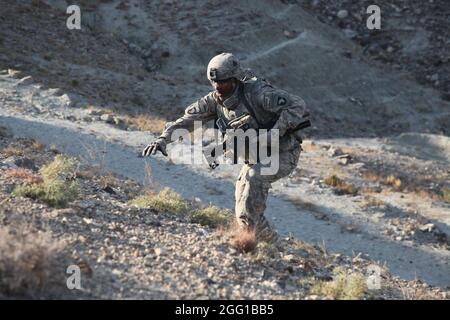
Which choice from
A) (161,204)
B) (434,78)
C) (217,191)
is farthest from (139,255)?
(434,78)

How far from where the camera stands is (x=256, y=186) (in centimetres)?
798

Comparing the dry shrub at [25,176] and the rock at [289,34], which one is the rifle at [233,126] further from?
the rock at [289,34]

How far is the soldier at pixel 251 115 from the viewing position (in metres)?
7.68

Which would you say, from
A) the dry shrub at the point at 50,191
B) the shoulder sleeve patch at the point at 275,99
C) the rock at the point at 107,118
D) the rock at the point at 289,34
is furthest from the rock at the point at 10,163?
the rock at the point at 289,34

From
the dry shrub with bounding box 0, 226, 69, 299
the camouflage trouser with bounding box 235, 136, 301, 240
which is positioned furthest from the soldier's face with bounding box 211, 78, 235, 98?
the dry shrub with bounding box 0, 226, 69, 299

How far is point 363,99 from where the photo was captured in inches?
1223

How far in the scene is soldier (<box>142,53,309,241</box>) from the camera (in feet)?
25.2

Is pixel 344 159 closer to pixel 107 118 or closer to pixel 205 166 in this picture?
pixel 205 166

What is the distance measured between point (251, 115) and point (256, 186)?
0.81 metres

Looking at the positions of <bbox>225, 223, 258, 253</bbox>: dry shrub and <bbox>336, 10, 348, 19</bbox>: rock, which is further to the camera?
<bbox>336, 10, 348, 19</bbox>: rock

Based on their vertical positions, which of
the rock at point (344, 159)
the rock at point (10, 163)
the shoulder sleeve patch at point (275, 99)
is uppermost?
the shoulder sleeve patch at point (275, 99)

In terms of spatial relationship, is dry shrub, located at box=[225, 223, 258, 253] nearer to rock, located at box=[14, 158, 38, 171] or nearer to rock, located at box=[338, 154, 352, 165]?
rock, located at box=[14, 158, 38, 171]
